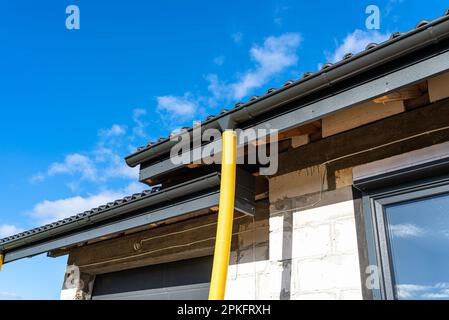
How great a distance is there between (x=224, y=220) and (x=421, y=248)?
1.23 metres

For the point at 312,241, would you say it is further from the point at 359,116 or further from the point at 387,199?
the point at 359,116

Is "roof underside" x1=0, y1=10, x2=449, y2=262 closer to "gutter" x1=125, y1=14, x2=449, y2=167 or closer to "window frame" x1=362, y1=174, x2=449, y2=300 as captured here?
"gutter" x1=125, y1=14, x2=449, y2=167

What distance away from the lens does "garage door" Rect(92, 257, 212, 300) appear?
13.0 feet

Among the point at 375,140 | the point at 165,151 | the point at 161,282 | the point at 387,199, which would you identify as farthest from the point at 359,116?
the point at 161,282

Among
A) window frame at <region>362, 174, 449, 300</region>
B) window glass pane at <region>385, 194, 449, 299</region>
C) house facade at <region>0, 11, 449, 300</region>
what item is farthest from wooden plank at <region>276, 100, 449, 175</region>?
window glass pane at <region>385, 194, 449, 299</region>

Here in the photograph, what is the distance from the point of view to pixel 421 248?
238 centimetres

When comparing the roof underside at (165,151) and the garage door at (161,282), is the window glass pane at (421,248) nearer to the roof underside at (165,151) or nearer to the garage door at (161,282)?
the roof underside at (165,151)

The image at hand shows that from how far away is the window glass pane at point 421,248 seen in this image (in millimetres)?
2277

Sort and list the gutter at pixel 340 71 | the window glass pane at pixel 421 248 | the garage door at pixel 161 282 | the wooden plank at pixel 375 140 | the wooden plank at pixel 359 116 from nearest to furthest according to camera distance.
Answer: the gutter at pixel 340 71 → the window glass pane at pixel 421 248 → the wooden plank at pixel 375 140 → the wooden plank at pixel 359 116 → the garage door at pixel 161 282

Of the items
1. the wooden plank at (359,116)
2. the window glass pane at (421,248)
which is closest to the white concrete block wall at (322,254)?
the window glass pane at (421,248)

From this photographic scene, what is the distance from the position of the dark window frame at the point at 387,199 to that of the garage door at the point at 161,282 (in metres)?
1.84

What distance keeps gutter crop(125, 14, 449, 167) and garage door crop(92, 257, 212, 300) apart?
1.60 m
